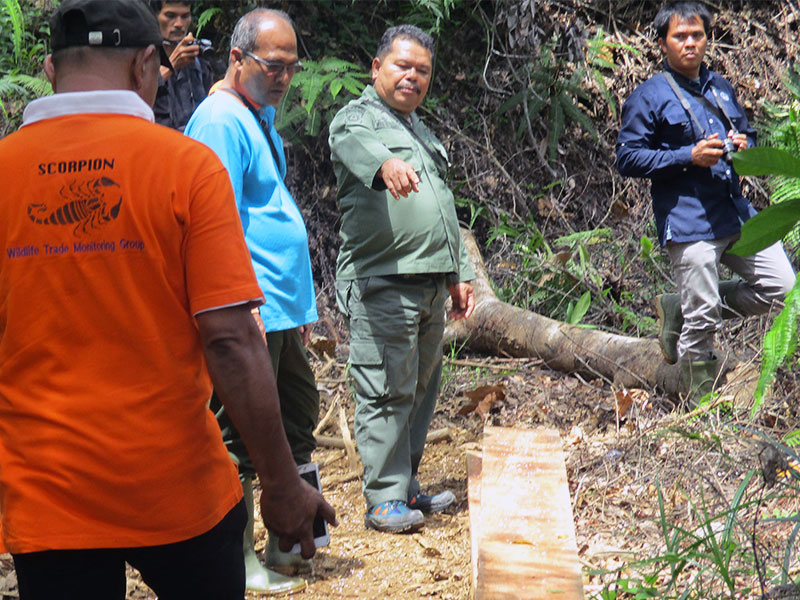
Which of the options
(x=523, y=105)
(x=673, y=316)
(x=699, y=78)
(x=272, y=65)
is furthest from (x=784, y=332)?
(x=523, y=105)

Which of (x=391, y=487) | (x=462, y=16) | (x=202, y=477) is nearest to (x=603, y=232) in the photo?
(x=462, y=16)

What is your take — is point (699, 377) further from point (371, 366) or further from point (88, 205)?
point (88, 205)

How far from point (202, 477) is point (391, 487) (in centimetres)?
243

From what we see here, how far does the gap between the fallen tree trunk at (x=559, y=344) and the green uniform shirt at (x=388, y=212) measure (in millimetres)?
1784

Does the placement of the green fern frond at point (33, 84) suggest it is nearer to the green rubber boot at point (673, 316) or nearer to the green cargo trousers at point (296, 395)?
the green cargo trousers at point (296, 395)

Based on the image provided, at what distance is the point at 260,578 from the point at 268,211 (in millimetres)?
1479

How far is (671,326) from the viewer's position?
521cm

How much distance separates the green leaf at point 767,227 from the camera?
62.6 inches

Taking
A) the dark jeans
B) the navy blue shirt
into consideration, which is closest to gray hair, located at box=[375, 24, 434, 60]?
the navy blue shirt

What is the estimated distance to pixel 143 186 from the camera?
1814 mm

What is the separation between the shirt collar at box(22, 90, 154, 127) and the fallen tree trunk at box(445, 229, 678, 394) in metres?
4.08

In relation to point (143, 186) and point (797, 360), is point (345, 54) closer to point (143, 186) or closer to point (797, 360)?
point (797, 360)

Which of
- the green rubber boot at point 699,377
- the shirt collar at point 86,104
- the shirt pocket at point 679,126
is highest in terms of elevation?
the shirt collar at point 86,104

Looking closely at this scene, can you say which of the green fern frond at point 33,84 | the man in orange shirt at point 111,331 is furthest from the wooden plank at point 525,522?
the green fern frond at point 33,84
